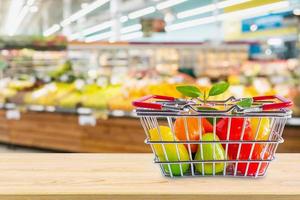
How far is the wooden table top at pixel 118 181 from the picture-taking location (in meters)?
1.20

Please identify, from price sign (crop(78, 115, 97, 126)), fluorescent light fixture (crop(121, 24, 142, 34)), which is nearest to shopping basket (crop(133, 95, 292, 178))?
price sign (crop(78, 115, 97, 126))

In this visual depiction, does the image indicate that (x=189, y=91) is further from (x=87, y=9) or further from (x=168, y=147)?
(x=87, y=9)

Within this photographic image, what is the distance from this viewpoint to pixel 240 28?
15016 millimetres

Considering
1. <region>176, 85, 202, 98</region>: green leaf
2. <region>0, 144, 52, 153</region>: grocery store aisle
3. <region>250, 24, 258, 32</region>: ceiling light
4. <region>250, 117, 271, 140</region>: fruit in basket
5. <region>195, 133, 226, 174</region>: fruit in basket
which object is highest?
<region>176, 85, 202, 98</region>: green leaf

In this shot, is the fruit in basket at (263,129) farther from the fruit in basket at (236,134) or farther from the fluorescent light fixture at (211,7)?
the fluorescent light fixture at (211,7)

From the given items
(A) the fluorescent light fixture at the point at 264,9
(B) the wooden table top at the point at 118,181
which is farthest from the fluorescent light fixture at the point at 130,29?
(B) the wooden table top at the point at 118,181

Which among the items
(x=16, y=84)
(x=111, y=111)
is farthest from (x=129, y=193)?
(x=16, y=84)

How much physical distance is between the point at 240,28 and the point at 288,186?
46.4 ft

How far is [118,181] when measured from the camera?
1.31m

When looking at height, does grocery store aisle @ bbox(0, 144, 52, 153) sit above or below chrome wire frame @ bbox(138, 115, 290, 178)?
below

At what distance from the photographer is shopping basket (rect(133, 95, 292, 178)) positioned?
130 centimetres

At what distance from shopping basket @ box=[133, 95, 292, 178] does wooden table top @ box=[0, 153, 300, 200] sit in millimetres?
38

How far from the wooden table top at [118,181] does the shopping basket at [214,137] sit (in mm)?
38

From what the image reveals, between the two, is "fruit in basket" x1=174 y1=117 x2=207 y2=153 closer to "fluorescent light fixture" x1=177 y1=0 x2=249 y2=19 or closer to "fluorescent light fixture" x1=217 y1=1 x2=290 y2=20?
"fluorescent light fixture" x1=217 y1=1 x2=290 y2=20
